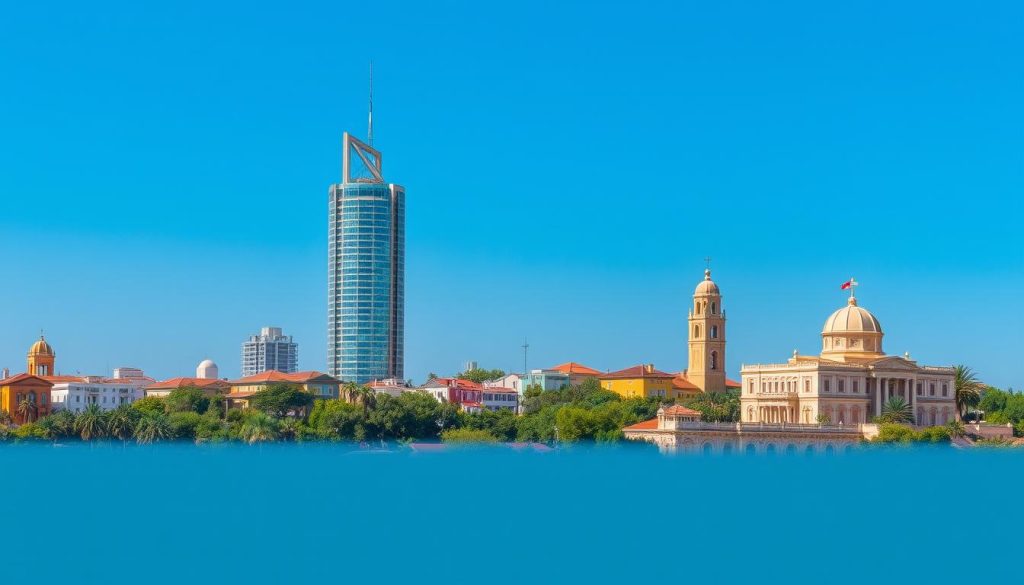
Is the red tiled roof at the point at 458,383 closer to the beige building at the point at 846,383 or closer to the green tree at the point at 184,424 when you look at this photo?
the green tree at the point at 184,424

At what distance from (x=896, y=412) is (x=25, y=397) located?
79.6 metres

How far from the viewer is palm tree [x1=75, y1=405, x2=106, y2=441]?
134250mm

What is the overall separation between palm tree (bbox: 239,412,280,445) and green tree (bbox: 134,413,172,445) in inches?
242

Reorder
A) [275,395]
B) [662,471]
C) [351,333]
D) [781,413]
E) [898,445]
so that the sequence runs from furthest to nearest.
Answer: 1. [351,333]
2. [275,395]
3. [781,413]
4. [898,445]
5. [662,471]

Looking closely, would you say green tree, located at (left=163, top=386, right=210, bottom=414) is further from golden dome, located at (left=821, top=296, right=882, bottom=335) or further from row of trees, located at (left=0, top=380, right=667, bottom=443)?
golden dome, located at (left=821, top=296, right=882, bottom=335)

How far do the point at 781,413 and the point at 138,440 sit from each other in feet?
162

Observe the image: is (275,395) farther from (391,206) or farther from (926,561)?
(926,561)

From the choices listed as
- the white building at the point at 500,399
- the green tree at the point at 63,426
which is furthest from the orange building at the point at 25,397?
the white building at the point at 500,399

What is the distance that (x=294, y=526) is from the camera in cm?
6003

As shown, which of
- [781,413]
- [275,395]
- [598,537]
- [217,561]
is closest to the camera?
[217,561]

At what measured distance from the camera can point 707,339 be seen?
144625 millimetres

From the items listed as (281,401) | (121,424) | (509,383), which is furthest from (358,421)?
(509,383)

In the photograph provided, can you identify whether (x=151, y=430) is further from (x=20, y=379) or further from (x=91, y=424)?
(x=20, y=379)

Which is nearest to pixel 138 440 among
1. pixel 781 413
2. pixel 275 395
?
pixel 275 395
